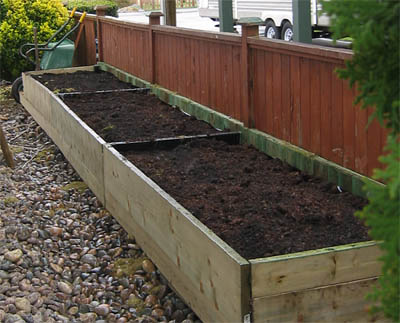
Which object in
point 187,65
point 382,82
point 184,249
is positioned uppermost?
point 382,82

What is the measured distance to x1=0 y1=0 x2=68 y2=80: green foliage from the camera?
1339cm

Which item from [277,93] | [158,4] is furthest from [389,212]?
[158,4]

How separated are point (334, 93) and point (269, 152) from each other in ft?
3.91

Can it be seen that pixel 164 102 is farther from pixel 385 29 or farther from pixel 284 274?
pixel 385 29

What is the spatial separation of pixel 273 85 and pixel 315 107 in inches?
29.3

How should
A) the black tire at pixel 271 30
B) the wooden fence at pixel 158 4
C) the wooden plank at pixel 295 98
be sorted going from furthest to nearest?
the wooden fence at pixel 158 4
the black tire at pixel 271 30
the wooden plank at pixel 295 98

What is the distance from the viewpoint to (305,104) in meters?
5.74

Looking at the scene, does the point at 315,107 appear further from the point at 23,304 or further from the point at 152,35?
the point at 152,35

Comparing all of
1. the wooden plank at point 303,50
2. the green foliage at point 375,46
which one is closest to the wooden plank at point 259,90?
the wooden plank at point 303,50

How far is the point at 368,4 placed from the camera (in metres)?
1.84

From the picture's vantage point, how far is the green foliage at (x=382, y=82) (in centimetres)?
179

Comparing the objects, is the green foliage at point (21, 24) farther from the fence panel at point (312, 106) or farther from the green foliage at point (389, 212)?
the green foliage at point (389, 212)

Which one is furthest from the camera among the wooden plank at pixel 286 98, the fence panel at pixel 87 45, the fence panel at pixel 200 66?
the fence panel at pixel 87 45

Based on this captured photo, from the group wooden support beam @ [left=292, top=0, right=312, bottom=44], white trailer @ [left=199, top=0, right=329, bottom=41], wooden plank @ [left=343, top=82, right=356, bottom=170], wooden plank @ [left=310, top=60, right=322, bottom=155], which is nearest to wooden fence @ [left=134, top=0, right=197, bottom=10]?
white trailer @ [left=199, top=0, right=329, bottom=41]
